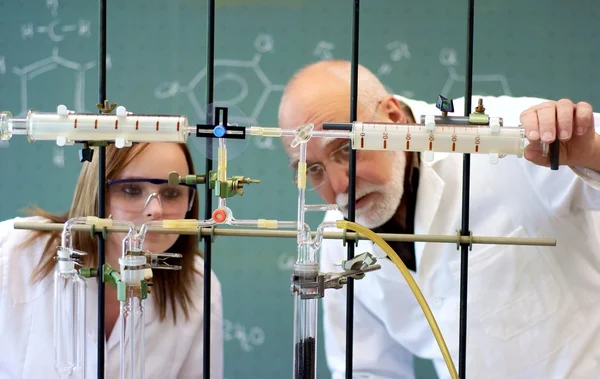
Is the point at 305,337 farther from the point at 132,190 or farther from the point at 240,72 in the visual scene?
the point at 240,72

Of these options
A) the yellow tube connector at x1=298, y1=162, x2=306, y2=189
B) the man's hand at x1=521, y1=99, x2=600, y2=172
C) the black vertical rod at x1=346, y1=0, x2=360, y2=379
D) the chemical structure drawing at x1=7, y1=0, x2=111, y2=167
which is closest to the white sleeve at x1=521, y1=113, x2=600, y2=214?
the man's hand at x1=521, y1=99, x2=600, y2=172

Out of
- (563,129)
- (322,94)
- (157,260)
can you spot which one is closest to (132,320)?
(157,260)

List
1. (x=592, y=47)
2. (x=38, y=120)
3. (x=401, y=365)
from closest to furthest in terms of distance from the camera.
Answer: (x=38, y=120)
(x=401, y=365)
(x=592, y=47)

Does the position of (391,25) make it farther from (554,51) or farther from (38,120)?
(38,120)

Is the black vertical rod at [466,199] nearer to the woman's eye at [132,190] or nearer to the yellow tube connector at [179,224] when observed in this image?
the yellow tube connector at [179,224]

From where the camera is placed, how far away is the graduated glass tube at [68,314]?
3.13 feet

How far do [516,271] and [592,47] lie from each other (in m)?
1.71

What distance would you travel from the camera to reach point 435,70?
3.11 metres

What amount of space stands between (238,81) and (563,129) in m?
2.39

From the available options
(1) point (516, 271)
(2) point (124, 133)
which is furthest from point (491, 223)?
(2) point (124, 133)

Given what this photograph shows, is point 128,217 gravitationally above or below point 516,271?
above

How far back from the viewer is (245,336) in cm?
317

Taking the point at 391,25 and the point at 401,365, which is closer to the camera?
the point at 401,365

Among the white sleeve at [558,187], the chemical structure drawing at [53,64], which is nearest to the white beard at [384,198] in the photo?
the white sleeve at [558,187]
